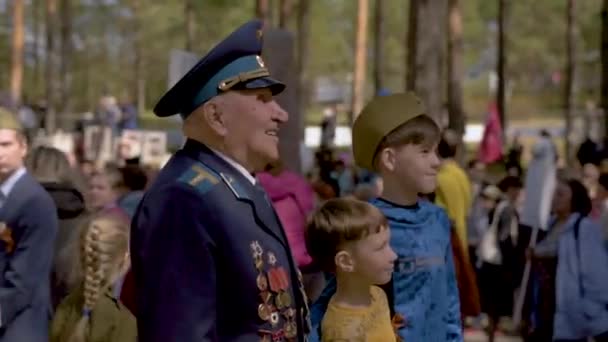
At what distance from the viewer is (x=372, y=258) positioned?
16.6 feet

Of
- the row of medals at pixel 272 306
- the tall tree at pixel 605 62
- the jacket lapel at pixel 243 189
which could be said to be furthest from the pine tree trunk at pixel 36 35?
the row of medals at pixel 272 306

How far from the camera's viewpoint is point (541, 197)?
39.2ft

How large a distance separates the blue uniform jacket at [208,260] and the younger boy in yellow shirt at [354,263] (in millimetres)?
1230

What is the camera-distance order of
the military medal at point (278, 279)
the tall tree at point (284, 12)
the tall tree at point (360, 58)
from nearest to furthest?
the military medal at point (278, 279) < the tall tree at point (284, 12) < the tall tree at point (360, 58)

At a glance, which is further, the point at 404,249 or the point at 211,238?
the point at 404,249

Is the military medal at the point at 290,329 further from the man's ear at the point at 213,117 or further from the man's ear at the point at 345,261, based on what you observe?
the man's ear at the point at 345,261

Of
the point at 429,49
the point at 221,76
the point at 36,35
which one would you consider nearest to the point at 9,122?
the point at 221,76

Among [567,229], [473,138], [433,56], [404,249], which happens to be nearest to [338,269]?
[404,249]

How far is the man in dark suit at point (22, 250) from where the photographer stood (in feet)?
20.8

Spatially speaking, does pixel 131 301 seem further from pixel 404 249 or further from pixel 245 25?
pixel 245 25

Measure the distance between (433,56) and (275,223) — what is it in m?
13.1

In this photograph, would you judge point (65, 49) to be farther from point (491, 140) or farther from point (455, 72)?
point (491, 140)

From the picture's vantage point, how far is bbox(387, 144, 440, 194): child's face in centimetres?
541

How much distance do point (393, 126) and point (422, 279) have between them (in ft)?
1.83
